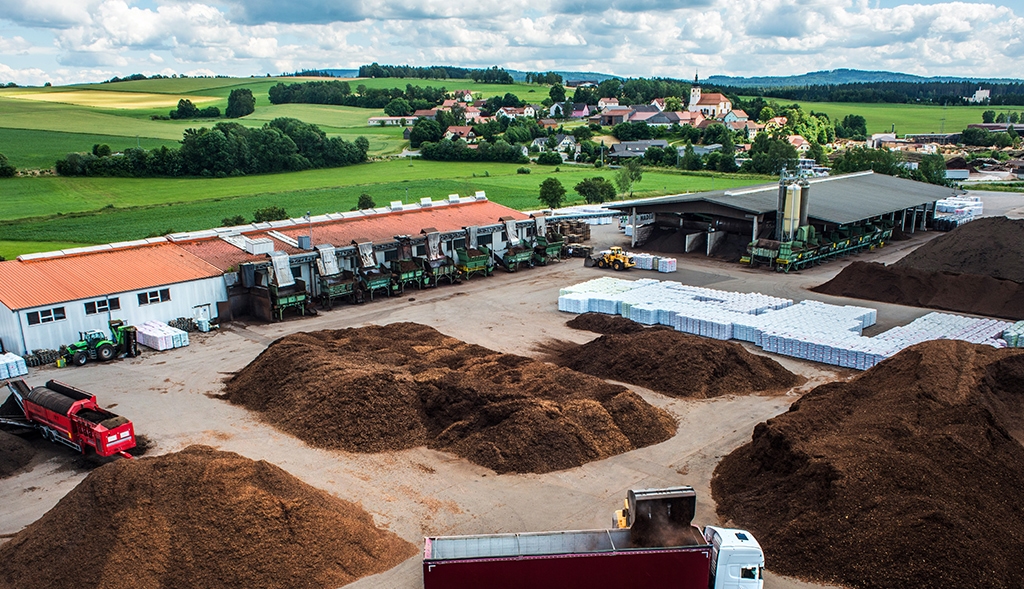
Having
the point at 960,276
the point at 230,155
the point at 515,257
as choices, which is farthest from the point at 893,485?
the point at 230,155

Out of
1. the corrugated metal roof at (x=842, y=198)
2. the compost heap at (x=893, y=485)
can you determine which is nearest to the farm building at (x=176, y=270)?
the corrugated metal roof at (x=842, y=198)

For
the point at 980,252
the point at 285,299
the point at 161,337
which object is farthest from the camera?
the point at 980,252

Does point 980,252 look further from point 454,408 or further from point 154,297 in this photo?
point 154,297

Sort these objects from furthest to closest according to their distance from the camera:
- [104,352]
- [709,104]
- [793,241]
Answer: [709,104] → [793,241] → [104,352]

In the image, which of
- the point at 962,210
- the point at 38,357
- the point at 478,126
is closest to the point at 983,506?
the point at 38,357

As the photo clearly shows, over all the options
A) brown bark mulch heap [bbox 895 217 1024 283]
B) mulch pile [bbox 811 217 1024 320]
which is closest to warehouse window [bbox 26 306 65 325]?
mulch pile [bbox 811 217 1024 320]

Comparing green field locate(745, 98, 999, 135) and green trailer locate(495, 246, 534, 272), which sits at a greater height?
green field locate(745, 98, 999, 135)

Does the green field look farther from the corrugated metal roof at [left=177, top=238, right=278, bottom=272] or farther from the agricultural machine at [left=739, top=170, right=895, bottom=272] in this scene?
the corrugated metal roof at [left=177, top=238, right=278, bottom=272]
